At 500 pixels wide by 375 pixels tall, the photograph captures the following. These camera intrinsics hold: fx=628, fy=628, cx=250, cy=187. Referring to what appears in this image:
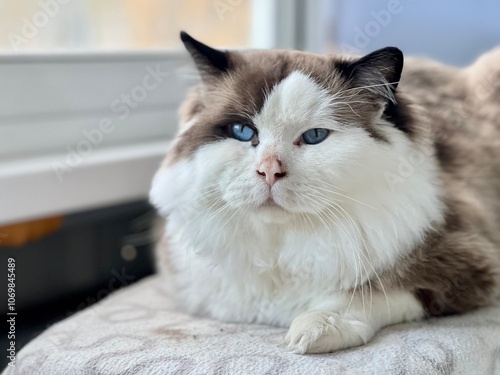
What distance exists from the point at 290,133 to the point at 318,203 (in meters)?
0.13

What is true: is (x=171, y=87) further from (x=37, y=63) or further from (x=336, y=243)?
(x=336, y=243)

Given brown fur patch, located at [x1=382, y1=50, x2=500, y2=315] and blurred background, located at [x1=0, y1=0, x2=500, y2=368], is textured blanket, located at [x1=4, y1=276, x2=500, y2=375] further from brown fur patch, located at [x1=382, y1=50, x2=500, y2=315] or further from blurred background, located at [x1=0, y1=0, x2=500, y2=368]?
blurred background, located at [x1=0, y1=0, x2=500, y2=368]

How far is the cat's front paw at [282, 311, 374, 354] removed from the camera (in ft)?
3.35

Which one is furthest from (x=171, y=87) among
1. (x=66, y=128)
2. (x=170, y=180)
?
(x=170, y=180)

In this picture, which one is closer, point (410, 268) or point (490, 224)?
point (410, 268)

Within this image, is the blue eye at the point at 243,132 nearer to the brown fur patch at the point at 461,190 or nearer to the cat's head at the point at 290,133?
the cat's head at the point at 290,133

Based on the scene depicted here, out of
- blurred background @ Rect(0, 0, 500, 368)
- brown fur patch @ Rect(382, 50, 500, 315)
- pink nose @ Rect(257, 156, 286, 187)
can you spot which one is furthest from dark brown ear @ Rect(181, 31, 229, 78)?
blurred background @ Rect(0, 0, 500, 368)

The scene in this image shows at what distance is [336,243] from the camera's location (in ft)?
3.66

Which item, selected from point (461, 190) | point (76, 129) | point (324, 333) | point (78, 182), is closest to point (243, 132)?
point (324, 333)

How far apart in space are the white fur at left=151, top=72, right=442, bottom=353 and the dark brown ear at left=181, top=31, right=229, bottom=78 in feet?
0.48

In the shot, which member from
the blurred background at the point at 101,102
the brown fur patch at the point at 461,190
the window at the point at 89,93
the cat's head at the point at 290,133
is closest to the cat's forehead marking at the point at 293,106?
the cat's head at the point at 290,133

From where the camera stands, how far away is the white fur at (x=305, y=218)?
1049mm

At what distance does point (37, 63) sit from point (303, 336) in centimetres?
102

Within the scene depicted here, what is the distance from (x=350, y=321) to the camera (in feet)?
3.52
